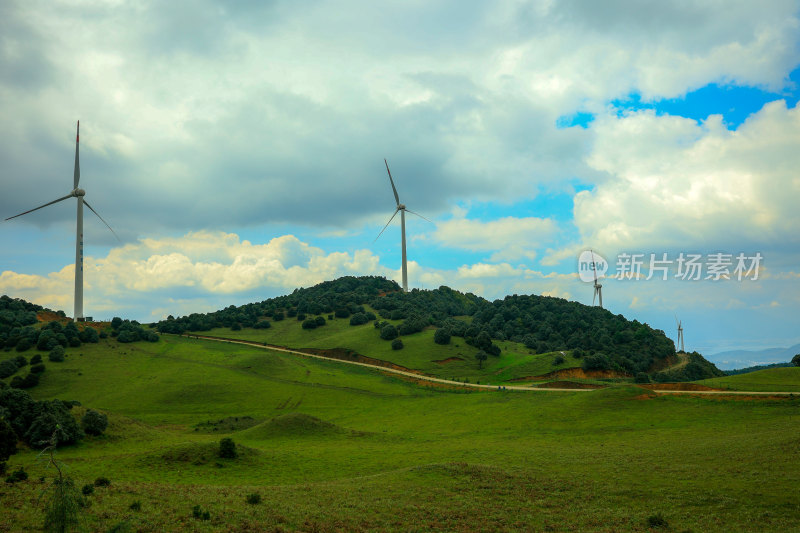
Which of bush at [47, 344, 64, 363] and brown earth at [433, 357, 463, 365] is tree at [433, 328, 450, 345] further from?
bush at [47, 344, 64, 363]

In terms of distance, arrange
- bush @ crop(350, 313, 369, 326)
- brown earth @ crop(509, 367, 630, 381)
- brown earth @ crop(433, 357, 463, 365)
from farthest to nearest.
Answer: bush @ crop(350, 313, 369, 326) < brown earth @ crop(433, 357, 463, 365) < brown earth @ crop(509, 367, 630, 381)

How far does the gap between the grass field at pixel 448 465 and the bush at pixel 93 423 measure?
1.11 m

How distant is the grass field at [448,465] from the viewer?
1135 inches

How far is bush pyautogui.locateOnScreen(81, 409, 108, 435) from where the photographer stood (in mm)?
58500

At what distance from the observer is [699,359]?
16662 cm

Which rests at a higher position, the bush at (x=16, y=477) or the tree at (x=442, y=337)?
the tree at (x=442, y=337)

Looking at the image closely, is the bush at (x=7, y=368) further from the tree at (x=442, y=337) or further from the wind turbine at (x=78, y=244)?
the tree at (x=442, y=337)

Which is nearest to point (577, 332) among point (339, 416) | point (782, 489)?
point (339, 416)

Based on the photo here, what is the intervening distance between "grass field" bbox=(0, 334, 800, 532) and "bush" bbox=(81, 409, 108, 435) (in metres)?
1.11

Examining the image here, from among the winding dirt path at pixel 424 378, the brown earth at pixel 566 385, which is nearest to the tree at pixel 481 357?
the winding dirt path at pixel 424 378

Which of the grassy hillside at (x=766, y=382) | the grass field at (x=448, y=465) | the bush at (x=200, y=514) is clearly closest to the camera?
the bush at (x=200, y=514)

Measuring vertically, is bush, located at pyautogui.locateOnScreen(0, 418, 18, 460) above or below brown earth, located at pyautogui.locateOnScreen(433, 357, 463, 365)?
above

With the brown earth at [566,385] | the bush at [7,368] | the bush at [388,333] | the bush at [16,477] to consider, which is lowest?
the brown earth at [566,385]

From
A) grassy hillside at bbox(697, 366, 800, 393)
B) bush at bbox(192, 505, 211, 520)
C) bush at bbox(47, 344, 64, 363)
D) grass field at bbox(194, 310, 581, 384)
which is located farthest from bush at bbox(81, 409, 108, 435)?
grassy hillside at bbox(697, 366, 800, 393)
